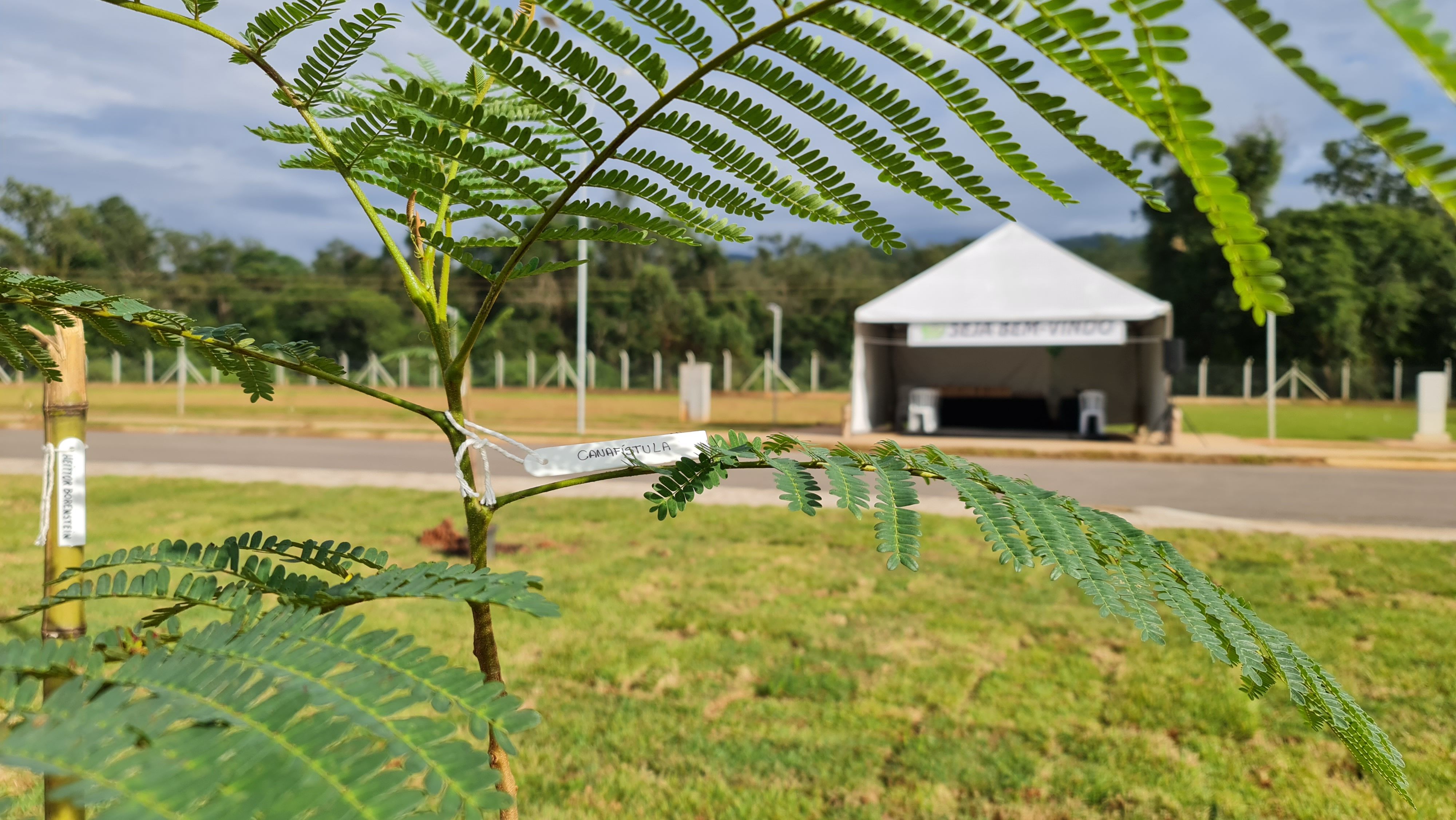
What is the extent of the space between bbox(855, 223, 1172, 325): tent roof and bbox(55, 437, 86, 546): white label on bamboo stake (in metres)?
11.9

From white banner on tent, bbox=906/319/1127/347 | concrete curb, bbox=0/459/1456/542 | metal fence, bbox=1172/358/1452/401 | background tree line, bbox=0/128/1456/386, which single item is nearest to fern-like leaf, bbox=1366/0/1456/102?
concrete curb, bbox=0/459/1456/542

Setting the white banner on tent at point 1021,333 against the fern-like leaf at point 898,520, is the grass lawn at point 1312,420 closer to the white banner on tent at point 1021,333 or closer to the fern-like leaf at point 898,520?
the white banner on tent at point 1021,333

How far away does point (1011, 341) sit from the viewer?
1306 centimetres

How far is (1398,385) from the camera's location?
91.5 ft

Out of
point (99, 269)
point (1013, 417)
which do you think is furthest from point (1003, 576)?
point (99, 269)

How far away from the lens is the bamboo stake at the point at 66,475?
1.56m

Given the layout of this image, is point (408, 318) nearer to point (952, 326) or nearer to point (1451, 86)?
point (952, 326)

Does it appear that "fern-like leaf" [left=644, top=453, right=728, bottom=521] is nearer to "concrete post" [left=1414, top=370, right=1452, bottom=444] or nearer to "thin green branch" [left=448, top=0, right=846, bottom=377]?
"thin green branch" [left=448, top=0, right=846, bottom=377]

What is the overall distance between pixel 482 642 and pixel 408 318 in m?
44.2

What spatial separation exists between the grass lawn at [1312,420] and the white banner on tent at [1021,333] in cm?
405

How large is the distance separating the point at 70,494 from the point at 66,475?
4cm

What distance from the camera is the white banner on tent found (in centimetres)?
1279

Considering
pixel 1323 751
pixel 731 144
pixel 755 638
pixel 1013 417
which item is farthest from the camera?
pixel 1013 417

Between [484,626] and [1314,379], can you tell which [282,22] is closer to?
[484,626]
